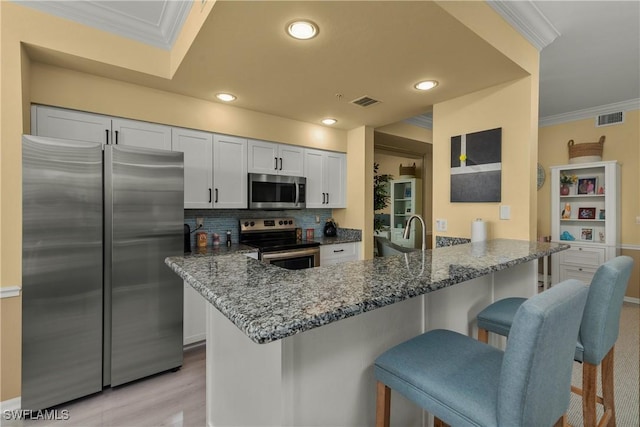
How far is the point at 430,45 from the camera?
6.32 feet

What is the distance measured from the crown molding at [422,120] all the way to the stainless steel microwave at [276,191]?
1938 millimetres

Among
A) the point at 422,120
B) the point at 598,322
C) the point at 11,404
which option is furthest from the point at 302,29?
the point at 422,120

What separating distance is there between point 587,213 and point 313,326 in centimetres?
517

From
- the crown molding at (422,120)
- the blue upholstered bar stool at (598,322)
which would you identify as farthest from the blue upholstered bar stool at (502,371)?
the crown molding at (422,120)

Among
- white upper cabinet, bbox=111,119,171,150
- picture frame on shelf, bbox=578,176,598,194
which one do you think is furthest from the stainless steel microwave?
picture frame on shelf, bbox=578,176,598,194

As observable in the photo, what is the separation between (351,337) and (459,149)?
2.37 m

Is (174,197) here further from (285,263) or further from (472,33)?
(472,33)

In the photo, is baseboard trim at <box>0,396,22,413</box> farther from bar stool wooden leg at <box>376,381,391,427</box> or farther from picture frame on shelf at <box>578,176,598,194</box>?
picture frame on shelf at <box>578,176,598,194</box>

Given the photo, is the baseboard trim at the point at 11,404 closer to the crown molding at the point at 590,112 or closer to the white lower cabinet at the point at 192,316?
the white lower cabinet at the point at 192,316

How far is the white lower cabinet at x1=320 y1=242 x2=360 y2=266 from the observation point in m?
3.66

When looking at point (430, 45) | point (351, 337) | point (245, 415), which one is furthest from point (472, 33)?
point (245, 415)

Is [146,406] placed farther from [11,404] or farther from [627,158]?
[627,158]

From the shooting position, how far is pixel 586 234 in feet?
13.9

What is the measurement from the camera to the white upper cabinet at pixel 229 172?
3127 mm
